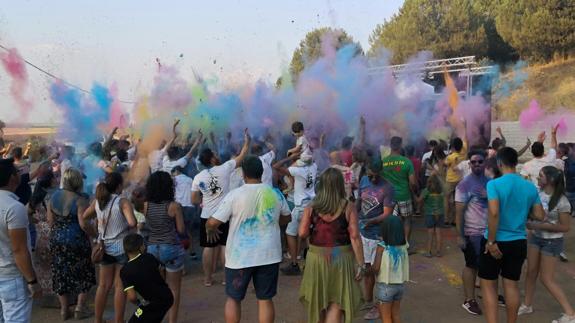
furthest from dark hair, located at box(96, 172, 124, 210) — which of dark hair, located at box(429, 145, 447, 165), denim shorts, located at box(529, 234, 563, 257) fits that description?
dark hair, located at box(429, 145, 447, 165)

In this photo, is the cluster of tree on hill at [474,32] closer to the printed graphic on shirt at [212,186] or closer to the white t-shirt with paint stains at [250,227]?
the printed graphic on shirt at [212,186]

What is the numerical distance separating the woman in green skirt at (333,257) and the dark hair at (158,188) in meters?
1.42

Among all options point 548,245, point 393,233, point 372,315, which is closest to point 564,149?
point 548,245

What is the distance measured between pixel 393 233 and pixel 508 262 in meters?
1.11

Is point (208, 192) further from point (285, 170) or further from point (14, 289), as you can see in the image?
point (14, 289)

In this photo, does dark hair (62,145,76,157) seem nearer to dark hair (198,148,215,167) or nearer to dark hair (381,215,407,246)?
dark hair (198,148,215,167)

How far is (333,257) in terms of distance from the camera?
12.0ft

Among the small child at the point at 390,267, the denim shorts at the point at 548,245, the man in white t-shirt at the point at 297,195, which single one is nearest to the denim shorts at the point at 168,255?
the small child at the point at 390,267

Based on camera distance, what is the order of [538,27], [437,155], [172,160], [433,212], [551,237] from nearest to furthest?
[551,237], [172,160], [433,212], [437,155], [538,27]

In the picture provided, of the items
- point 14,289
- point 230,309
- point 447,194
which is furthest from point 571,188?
point 14,289

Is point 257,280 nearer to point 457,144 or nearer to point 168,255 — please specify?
point 168,255

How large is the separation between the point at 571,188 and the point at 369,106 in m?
4.69

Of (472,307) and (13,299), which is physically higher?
(13,299)

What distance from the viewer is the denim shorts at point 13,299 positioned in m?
3.26
